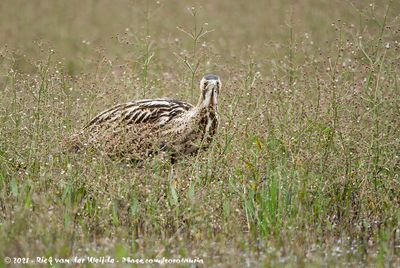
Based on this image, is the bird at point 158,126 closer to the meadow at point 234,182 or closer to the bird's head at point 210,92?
the bird's head at point 210,92

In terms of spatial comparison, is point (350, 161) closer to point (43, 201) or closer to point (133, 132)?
point (133, 132)

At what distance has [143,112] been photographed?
348 inches

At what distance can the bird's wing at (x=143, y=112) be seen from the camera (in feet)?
28.8

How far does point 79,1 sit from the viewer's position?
21875mm

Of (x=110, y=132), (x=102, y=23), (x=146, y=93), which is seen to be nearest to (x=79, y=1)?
(x=102, y=23)

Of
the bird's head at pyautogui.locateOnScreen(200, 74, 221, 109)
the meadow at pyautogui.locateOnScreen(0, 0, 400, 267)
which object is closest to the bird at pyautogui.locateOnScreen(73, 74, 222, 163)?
the bird's head at pyautogui.locateOnScreen(200, 74, 221, 109)

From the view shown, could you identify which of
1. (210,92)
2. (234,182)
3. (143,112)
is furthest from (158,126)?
(234,182)

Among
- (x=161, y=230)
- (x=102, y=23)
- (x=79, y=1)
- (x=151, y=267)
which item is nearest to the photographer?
(x=151, y=267)

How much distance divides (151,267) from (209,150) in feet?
7.48

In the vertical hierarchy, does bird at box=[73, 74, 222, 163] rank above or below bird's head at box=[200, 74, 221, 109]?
below

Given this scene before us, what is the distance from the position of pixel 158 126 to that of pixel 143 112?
A: 0.21 metres

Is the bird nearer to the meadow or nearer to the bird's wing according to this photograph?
the bird's wing

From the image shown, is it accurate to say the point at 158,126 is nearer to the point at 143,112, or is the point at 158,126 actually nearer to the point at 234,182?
the point at 143,112

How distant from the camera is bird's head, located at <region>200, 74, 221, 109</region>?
859 cm
